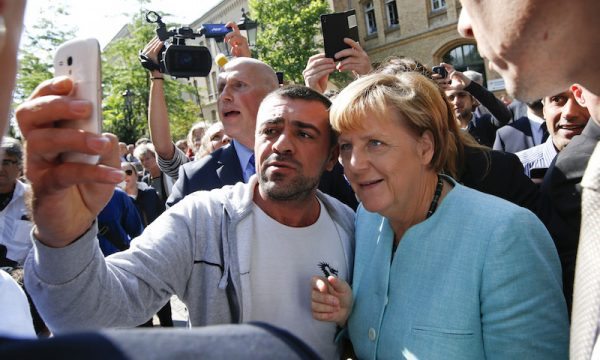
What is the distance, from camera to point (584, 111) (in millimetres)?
2812

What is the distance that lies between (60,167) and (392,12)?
78.1 ft

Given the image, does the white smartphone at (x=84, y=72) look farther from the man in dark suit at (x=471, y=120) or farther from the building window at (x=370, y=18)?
the building window at (x=370, y=18)

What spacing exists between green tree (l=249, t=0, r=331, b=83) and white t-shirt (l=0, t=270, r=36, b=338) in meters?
21.5

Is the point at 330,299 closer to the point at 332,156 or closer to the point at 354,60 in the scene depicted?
the point at 332,156

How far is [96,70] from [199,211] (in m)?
0.91

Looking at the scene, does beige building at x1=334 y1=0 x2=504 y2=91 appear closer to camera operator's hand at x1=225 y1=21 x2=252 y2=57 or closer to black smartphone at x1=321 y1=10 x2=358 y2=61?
camera operator's hand at x1=225 y1=21 x2=252 y2=57

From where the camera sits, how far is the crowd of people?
1025 millimetres

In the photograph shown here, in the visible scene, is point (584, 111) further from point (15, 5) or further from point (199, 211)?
point (15, 5)

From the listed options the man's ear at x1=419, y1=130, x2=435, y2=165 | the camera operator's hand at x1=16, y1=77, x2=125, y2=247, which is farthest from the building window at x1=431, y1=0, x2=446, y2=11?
the camera operator's hand at x1=16, y1=77, x2=125, y2=247

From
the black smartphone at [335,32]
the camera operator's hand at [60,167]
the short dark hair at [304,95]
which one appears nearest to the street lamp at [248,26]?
the black smartphone at [335,32]

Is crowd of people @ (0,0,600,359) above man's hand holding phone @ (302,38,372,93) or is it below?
below

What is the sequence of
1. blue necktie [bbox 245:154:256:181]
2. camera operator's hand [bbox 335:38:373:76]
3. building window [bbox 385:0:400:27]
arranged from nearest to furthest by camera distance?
1. blue necktie [bbox 245:154:256:181]
2. camera operator's hand [bbox 335:38:373:76]
3. building window [bbox 385:0:400:27]

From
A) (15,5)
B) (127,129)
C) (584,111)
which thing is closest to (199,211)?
(15,5)

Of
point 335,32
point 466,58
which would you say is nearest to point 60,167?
point 335,32
